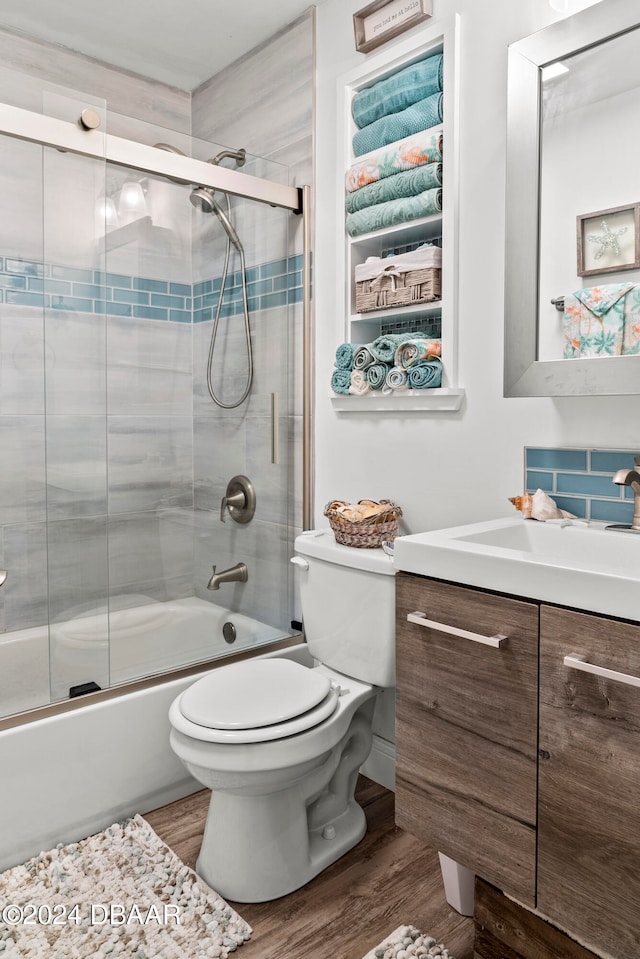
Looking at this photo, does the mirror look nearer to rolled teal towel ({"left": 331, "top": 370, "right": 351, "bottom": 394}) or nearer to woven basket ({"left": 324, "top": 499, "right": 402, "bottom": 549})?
woven basket ({"left": 324, "top": 499, "right": 402, "bottom": 549})

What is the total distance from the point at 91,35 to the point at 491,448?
83.0 inches

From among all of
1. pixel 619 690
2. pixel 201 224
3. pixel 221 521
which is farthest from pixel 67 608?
pixel 619 690

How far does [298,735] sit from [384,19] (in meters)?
2.02

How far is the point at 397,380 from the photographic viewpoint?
1905mm

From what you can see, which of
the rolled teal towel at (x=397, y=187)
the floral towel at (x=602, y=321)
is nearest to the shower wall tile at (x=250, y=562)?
the rolled teal towel at (x=397, y=187)

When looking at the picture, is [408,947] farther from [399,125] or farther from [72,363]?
[399,125]

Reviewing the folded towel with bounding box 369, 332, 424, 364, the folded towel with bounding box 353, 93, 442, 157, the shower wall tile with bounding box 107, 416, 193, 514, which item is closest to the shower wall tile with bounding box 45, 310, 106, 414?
the shower wall tile with bounding box 107, 416, 193, 514

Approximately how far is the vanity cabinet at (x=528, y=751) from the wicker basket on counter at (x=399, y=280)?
881 millimetres

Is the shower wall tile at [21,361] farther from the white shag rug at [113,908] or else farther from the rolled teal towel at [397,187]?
the white shag rug at [113,908]

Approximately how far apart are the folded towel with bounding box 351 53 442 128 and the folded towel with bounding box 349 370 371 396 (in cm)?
77

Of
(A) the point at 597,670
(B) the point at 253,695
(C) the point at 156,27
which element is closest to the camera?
(A) the point at 597,670

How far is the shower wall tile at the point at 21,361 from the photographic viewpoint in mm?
1785

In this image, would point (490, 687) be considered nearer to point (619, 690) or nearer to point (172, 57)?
point (619, 690)

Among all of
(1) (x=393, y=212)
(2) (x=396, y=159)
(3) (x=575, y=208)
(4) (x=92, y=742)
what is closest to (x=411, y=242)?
(1) (x=393, y=212)
